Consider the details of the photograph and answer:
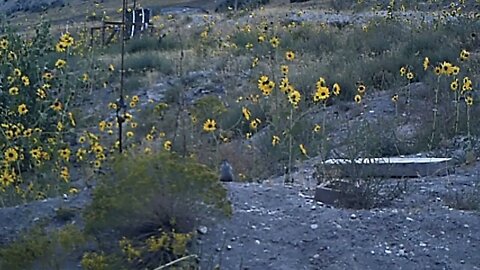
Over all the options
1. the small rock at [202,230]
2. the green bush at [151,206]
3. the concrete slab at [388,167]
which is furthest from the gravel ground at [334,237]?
the concrete slab at [388,167]

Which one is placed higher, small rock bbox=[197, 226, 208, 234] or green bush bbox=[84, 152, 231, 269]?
green bush bbox=[84, 152, 231, 269]

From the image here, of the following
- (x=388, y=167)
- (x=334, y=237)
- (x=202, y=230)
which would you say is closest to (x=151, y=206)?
(x=202, y=230)

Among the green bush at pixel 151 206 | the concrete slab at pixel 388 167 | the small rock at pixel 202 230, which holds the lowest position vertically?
the concrete slab at pixel 388 167

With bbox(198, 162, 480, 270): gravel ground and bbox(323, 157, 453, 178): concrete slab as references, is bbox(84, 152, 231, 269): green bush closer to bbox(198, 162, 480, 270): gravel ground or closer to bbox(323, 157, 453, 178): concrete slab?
bbox(198, 162, 480, 270): gravel ground

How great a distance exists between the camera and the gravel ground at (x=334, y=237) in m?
5.04

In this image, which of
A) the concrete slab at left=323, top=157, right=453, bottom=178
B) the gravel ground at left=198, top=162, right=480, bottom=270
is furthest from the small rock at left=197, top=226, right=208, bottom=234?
the concrete slab at left=323, top=157, right=453, bottom=178

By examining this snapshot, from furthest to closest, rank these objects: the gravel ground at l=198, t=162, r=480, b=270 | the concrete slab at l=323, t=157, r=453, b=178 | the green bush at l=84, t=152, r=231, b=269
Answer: the concrete slab at l=323, t=157, r=453, b=178 < the gravel ground at l=198, t=162, r=480, b=270 < the green bush at l=84, t=152, r=231, b=269

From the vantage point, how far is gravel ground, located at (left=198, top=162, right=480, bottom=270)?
5.04m

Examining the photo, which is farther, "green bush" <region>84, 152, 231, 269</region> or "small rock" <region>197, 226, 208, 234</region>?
"small rock" <region>197, 226, 208, 234</region>

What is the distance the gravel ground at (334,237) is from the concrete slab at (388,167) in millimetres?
338

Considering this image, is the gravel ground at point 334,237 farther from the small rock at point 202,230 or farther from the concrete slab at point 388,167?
the concrete slab at point 388,167

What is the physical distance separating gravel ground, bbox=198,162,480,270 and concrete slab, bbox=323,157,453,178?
0.34 m

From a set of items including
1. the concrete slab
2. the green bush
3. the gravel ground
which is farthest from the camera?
the concrete slab

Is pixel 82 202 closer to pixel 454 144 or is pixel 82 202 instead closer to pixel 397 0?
pixel 454 144
